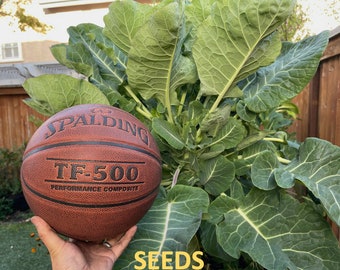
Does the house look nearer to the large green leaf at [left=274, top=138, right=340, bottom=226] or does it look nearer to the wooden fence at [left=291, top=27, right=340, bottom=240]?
the wooden fence at [left=291, top=27, right=340, bottom=240]

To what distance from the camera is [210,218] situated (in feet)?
4.60

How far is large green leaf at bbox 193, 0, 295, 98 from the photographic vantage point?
1333mm

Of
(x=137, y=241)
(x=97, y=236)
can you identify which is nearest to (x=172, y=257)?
(x=137, y=241)

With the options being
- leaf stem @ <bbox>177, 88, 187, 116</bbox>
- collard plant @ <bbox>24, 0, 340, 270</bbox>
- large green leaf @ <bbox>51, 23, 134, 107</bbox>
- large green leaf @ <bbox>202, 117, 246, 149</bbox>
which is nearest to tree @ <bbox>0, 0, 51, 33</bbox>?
large green leaf @ <bbox>51, 23, 134, 107</bbox>

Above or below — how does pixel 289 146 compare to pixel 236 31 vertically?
below

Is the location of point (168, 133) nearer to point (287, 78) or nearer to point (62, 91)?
point (62, 91)

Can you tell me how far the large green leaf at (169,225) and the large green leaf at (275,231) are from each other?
0.09m

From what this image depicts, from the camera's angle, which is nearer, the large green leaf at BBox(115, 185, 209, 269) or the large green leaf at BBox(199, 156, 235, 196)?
the large green leaf at BBox(115, 185, 209, 269)

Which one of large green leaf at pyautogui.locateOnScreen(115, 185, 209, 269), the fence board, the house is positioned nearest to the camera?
large green leaf at pyautogui.locateOnScreen(115, 185, 209, 269)

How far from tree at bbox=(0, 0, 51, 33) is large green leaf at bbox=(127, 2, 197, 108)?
7.75 m

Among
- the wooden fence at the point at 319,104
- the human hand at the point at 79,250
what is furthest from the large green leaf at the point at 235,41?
the wooden fence at the point at 319,104

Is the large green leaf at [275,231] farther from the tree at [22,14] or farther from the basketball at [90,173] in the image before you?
the tree at [22,14]

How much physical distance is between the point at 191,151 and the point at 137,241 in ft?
1.46

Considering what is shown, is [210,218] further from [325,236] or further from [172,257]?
[325,236]
